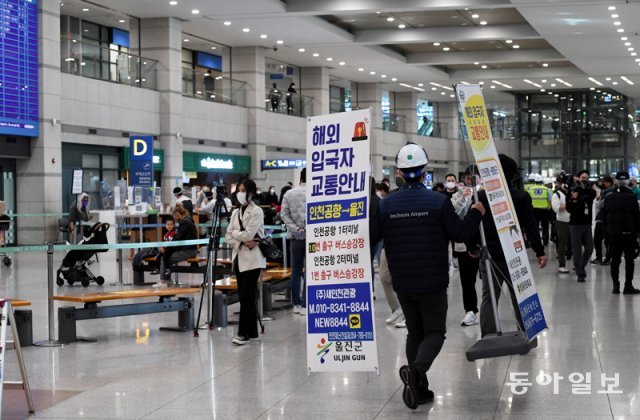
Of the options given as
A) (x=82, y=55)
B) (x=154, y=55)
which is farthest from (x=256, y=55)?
(x=82, y=55)

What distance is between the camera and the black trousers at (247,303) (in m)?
9.84

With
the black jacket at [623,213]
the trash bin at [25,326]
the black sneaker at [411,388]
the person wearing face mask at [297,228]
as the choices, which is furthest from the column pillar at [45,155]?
the black sneaker at [411,388]

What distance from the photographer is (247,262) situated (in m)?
9.85

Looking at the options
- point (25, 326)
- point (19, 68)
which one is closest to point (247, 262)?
point (25, 326)

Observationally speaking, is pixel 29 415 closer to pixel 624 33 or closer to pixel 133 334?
pixel 133 334

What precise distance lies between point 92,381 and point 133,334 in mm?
2701

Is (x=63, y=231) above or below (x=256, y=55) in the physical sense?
below

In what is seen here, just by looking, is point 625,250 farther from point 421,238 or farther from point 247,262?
point 421,238

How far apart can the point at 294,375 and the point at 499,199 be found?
7.45ft

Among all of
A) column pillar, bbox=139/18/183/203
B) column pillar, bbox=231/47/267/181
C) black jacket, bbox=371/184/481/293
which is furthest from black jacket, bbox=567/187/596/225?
column pillar, bbox=231/47/267/181

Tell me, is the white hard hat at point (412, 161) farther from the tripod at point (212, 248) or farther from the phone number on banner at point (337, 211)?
the tripod at point (212, 248)

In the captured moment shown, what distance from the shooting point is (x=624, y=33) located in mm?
30891

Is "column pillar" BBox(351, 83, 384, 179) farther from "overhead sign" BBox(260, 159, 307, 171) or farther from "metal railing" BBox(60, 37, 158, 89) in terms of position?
"metal railing" BBox(60, 37, 158, 89)

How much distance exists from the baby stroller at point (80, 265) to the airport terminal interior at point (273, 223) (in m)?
0.04
